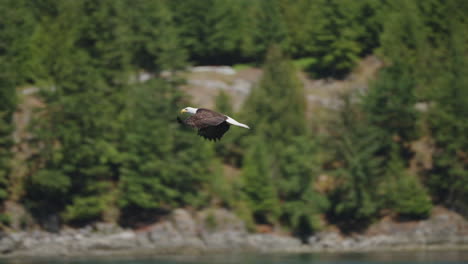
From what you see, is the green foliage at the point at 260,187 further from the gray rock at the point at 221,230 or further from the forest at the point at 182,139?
the gray rock at the point at 221,230

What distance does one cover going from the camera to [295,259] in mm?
52188

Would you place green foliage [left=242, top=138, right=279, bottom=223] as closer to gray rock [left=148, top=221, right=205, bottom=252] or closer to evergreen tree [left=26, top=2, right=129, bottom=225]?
gray rock [left=148, top=221, right=205, bottom=252]

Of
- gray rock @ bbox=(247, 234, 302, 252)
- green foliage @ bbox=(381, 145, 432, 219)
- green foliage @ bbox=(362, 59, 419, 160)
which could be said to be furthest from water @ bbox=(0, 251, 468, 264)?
green foliage @ bbox=(362, 59, 419, 160)

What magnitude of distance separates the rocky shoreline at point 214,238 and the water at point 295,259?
146cm

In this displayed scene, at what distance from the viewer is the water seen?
165ft

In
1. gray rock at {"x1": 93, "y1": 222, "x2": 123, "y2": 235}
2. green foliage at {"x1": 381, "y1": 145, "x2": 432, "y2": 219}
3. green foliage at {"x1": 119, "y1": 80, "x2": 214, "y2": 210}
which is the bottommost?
gray rock at {"x1": 93, "y1": 222, "x2": 123, "y2": 235}

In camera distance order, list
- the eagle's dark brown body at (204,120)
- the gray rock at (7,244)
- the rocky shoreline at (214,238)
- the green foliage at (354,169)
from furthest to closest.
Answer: the green foliage at (354,169)
the rocky shoreline at (214,238)
the gray rock at (7,244)
the eagle's dark brown body at (204,120)

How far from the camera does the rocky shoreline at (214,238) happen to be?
52.6 m

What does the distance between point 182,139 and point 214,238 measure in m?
8.16

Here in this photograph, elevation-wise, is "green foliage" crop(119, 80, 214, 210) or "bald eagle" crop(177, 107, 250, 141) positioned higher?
"green foliage" crop(119, 80, 214, 210)

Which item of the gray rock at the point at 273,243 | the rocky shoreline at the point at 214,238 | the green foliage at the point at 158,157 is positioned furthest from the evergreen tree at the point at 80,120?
the gray rock at the point at 273,243

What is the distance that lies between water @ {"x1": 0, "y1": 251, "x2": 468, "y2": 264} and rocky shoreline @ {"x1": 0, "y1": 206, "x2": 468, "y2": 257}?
4.80 feet

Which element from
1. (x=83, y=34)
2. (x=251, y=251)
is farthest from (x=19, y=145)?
(x=251, y=251)

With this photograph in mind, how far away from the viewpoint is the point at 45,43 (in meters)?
67.6
